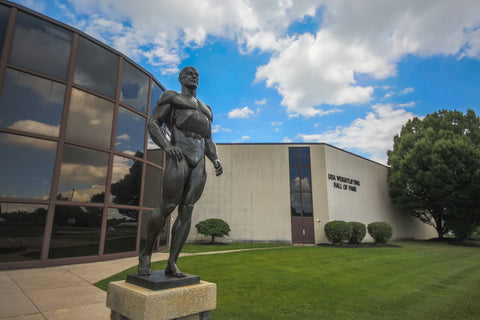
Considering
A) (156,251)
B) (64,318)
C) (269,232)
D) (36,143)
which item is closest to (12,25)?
(36,143)

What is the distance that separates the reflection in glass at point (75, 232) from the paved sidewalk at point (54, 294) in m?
0.84

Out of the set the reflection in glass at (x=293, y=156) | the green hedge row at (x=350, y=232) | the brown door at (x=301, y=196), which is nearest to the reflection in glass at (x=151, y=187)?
the brown door at (x=301, y=196)

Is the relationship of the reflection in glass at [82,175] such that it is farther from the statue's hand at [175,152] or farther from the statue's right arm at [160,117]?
the statue's hand at [175,152]

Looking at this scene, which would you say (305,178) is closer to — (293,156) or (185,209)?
(293,156)

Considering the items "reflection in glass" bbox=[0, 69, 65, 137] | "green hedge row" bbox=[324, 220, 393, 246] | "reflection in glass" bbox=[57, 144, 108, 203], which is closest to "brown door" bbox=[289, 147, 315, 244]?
"green hedge row" bbox=[324, 220, 393, 246]

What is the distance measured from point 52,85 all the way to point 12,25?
2239 mm

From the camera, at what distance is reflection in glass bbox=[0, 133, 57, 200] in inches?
345

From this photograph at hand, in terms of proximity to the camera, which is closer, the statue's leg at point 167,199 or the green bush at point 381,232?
the statue's leg at point 167,199

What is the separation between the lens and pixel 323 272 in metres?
8.59

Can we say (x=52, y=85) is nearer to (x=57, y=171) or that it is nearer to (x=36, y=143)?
(x=36, y=143)

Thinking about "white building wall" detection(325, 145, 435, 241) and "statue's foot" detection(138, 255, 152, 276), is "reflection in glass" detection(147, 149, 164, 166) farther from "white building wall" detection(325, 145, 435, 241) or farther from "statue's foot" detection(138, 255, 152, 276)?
"white building wall" detection(325, 145, 435, 241)

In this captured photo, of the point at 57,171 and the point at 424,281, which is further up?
the point at 57,171

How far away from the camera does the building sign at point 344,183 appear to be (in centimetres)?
2330

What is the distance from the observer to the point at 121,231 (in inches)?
450
